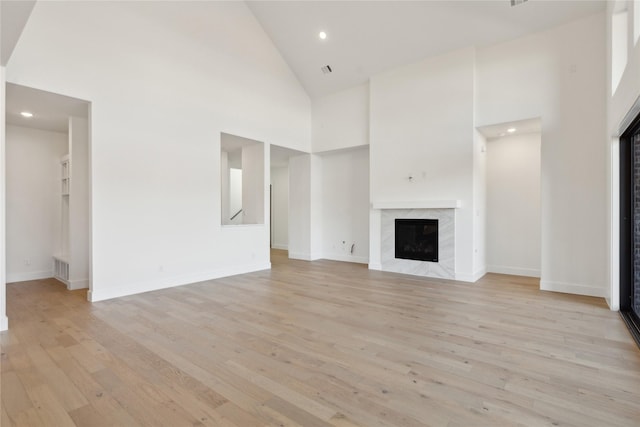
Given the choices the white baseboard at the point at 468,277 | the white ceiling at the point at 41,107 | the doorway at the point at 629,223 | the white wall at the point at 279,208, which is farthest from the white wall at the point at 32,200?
the doorway at the point at 629,223

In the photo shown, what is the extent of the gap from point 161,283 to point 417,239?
4443 mm

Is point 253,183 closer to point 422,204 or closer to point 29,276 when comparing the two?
point 422,204

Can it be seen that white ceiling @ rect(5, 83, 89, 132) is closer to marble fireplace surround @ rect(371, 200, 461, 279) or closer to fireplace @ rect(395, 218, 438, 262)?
marble fireplace surround @ rect(371, 200, 461, 279)

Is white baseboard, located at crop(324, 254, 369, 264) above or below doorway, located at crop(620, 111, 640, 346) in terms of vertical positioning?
below

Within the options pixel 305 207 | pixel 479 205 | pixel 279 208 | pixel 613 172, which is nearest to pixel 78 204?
pixel 305 207

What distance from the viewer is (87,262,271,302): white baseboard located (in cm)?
415

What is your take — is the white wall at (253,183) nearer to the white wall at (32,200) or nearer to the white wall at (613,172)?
the white wall at (32,200)

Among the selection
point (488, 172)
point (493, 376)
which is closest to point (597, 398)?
point (493, 376)

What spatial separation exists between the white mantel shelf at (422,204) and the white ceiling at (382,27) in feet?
8.60

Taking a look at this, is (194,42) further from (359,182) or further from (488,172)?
(488,172)

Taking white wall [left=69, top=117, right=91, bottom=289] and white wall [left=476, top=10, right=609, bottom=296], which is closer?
white wall [left=476, top=10, right=609, bottom=296]

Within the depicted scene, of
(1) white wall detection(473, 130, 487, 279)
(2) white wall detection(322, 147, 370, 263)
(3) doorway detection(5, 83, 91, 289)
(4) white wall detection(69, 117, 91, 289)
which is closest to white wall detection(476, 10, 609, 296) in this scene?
(1) white wall detection(473, 130, 487, 279)

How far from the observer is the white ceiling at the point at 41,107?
3826mm

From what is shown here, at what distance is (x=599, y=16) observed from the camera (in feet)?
13.9
